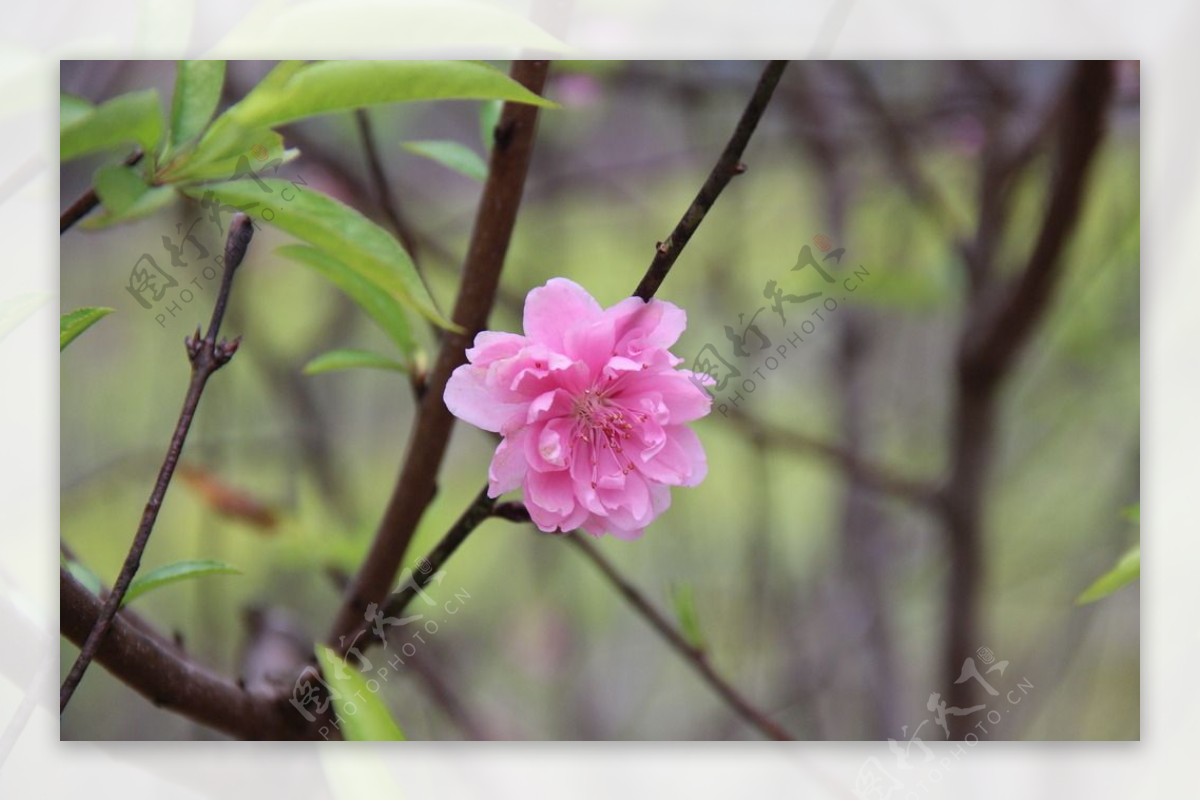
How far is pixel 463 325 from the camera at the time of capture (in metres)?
0.78

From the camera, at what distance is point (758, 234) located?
104 centimetres

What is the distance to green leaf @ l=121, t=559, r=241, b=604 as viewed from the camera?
0.75 m

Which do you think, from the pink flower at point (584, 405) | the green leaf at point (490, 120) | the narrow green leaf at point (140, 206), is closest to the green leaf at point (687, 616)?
the pink flower at point (584, 405)

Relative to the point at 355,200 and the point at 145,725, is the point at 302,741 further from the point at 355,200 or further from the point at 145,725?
the point at 355,200

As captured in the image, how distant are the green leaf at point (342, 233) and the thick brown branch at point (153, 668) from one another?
30 centimetres

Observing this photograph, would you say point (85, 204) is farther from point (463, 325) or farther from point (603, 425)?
point (603, 425)

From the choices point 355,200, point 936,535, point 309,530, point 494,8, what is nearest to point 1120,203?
point 936,535

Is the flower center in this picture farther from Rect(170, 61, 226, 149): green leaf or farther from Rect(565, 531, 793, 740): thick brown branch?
Rect(170, 61, 226, 149): green leaf

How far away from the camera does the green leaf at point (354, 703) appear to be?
798 mm

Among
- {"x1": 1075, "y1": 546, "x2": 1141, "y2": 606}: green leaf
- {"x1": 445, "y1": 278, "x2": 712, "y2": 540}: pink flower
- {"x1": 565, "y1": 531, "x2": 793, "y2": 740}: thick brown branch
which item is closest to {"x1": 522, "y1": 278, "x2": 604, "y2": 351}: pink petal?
{"x1": 445, "y1": 278, "x2": 712, "y2": 540}: pink flower

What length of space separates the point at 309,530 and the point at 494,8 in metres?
Answer: 0.56

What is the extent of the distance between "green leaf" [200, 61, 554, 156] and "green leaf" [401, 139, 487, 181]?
0.11 m

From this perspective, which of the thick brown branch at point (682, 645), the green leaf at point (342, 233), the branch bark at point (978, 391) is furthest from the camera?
the branch bark at point (978, 391)

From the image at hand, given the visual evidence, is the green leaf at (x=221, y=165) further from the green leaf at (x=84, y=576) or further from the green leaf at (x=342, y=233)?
the green leaf at (x=84, y=576)
